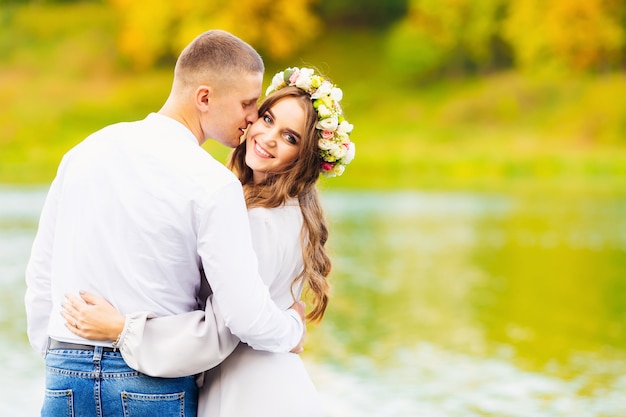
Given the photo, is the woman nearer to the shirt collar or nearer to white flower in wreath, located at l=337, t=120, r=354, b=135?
white flower in wreath, located at l=337, t=120, r=354, b=135

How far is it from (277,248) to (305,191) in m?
0.28

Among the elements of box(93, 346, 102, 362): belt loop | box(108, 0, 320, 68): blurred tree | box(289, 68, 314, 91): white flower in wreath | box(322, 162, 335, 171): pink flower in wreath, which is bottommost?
box(93, 346, 102, 362): belt loop

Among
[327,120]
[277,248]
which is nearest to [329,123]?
[327,120]

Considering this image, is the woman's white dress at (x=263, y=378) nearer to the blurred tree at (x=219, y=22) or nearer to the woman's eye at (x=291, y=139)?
the woman's eye at (x=291, y=139)

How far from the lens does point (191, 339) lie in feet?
8.18

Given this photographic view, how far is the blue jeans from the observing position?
8.07 ft

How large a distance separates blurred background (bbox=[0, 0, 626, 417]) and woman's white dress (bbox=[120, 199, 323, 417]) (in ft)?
3.02

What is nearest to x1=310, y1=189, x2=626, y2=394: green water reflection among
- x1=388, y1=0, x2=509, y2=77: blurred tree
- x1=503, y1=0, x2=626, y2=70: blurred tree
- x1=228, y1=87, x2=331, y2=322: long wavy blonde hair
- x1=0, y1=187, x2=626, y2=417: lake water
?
x1=0, y1=187, x2=626, y2=417: lake water

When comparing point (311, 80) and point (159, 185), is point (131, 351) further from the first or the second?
point (311, 80)

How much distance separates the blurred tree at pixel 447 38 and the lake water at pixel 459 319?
16329mm

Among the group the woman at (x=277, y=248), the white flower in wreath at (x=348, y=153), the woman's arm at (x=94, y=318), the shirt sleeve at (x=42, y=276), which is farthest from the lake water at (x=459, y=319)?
the woman's arm at (x=94, y=318)

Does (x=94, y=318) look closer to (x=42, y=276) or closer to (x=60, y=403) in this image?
(x=60, y=403)

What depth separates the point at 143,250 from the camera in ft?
7.92

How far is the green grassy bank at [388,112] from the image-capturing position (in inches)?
1043
